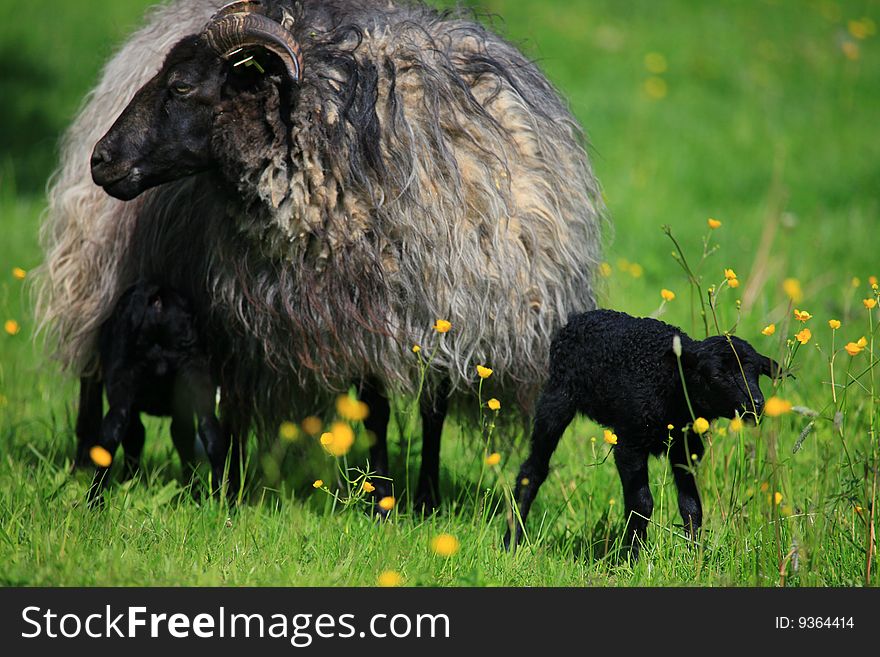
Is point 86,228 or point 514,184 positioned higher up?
point 514,184

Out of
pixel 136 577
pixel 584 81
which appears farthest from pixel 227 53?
pixel 584 81

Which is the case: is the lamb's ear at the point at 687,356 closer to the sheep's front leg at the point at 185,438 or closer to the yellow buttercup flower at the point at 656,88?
the sheep's front leg at the point at 185,438

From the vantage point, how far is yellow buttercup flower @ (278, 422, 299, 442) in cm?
500

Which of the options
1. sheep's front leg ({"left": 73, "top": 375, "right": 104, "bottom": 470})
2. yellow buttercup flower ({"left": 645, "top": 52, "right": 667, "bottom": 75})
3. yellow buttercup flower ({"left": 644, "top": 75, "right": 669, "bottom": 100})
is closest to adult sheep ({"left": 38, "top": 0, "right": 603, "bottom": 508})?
sheep's front leg ({"left": 73, "top": 375, "right": 104, "bottom": 470})

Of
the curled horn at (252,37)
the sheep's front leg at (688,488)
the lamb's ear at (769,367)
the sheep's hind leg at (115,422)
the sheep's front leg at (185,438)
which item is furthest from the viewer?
the sheep's front leg at (185,438)

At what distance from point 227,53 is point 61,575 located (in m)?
1.91

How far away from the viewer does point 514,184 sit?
4.62m

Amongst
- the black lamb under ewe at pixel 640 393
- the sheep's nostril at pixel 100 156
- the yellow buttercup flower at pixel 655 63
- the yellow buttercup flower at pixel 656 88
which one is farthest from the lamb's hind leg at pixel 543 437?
the yellow buttercup flower at pixel 655 63

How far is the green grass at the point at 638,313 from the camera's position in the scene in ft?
12.5

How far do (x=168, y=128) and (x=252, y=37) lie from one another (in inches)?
18.0

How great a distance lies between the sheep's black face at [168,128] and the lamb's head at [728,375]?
192 cm

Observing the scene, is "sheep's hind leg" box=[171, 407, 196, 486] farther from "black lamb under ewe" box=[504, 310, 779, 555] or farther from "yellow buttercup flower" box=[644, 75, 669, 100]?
"yellow buttercup flower" box=[644, 75, 669, 100]

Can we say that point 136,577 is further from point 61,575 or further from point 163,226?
point 163,226

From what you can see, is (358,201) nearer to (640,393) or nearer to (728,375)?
(640,393)
